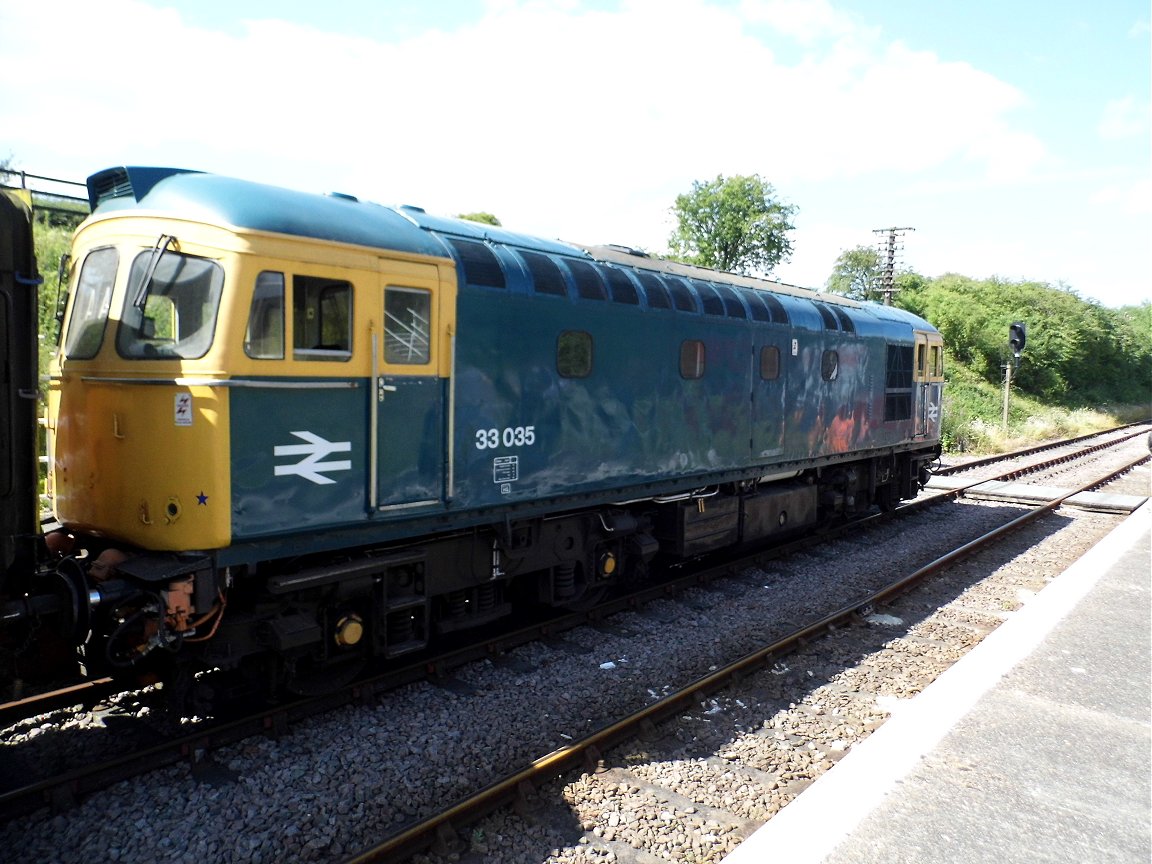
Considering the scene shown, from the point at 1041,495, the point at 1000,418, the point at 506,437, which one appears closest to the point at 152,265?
the point at 506,437

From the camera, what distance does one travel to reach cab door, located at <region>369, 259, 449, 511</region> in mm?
6031

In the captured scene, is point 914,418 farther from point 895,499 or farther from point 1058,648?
point 1058,648

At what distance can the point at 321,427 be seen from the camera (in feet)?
18.7

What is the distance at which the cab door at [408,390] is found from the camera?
6.03 metres

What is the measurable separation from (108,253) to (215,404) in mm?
1610

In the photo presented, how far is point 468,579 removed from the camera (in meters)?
7.12

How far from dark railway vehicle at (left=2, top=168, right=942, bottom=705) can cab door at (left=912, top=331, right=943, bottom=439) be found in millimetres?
7996

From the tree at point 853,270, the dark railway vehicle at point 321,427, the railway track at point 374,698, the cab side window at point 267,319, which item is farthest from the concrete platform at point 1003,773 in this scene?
the tree at point 853,270

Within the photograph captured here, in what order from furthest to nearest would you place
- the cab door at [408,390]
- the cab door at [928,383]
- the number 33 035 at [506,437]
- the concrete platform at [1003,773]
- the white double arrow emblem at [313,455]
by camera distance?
the cab door at [928,383]
the number 33 035 at [506,437]
the cab door at [408,390]
the white double arrow emblem at [313,455]
the concrete platform at [1003,773]

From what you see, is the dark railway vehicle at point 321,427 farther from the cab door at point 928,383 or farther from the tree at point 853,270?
the tree at point 853,270

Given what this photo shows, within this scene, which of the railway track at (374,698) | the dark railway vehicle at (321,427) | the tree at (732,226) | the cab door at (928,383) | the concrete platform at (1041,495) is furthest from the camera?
the tree at (732,226)

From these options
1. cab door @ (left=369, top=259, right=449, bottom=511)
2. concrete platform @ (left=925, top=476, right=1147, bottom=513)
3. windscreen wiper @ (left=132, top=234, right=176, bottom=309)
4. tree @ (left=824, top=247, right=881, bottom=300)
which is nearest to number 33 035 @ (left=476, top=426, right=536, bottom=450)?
cab door @ (left=369, top=259, right=449, bottom=511)

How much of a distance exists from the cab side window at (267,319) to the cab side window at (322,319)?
10cm

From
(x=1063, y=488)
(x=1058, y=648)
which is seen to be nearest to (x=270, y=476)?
(x=1058, y=648)
